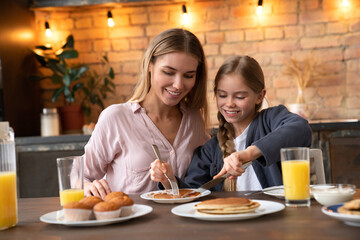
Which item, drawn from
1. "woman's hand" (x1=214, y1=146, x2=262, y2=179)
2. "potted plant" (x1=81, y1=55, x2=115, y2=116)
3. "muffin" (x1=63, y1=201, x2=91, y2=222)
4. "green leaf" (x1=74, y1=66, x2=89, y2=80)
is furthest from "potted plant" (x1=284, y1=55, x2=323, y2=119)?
"muffin" (x1=63, y1=201, x2=91, y2=222)

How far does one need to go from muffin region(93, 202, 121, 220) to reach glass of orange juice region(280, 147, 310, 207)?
0.44m

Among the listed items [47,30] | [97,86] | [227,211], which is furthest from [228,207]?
[47,30]

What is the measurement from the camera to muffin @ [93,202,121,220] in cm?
118

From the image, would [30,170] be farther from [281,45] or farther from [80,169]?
[80,169]

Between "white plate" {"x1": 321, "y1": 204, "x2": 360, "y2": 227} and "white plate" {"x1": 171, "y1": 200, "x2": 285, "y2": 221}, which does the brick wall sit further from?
"white plate" {"x1": 321, "y1": 204, "x2": 360, "y2": 227}

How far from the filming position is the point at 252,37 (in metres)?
3.95

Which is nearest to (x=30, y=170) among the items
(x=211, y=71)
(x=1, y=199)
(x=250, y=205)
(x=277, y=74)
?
(x=211, y=71)

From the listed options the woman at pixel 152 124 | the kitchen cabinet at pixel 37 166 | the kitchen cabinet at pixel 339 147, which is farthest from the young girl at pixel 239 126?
the kitchen cabinet at pixel 37 166

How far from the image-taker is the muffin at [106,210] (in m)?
1.18

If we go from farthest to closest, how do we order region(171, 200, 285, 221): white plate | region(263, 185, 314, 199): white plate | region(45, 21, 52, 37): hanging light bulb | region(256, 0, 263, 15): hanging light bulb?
region(45, 21, 52, 37): hanging light bulb, region(256, 0, 263, 15): hanging light bulb, region(263, 185, 314, 199): white plate, region(171, 200, 285, 221): white plate

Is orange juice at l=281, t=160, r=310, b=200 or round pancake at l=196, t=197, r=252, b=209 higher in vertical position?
orange juice at l=281, t=160, r=310, b=200

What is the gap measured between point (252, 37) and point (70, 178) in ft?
9.57

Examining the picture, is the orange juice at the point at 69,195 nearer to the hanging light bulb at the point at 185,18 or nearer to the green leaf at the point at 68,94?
the green leaf at the point at 68,94

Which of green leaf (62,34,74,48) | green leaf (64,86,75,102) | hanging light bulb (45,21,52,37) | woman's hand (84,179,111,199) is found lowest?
woman's hand (84,179,111,199)
